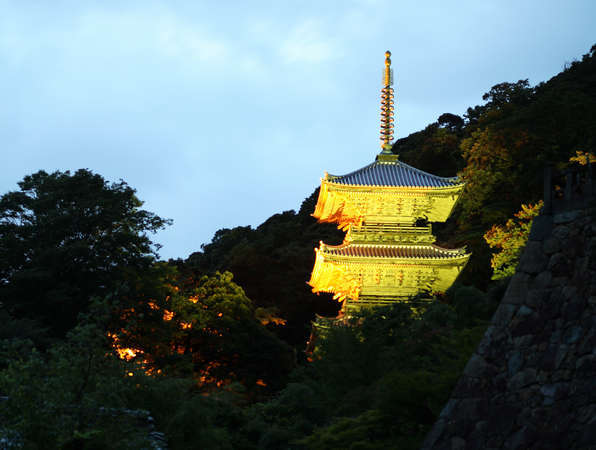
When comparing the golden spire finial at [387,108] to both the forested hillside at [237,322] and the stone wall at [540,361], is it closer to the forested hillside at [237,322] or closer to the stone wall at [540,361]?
the forested hillside at [237,322]

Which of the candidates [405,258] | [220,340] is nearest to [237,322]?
[220,340]

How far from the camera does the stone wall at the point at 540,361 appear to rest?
8672mm

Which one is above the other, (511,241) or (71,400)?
(511,241)

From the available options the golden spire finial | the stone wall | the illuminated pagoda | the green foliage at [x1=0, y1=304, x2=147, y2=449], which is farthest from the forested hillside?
the golden spire finial

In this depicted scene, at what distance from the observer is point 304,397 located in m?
16.4

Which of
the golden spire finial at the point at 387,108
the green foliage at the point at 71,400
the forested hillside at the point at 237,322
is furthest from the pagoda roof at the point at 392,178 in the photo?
the green foliage at the point at 71,400

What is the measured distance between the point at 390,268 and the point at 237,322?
22.2ft

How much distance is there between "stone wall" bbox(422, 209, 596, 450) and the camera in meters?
8.67

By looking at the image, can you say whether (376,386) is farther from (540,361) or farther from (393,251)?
(393,251)

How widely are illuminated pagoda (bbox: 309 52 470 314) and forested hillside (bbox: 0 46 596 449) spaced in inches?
93.0

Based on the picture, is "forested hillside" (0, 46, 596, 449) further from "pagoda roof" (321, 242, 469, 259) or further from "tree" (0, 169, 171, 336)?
"pagoda roof" (321, 242, 469, 259)

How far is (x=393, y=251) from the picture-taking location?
24.1m

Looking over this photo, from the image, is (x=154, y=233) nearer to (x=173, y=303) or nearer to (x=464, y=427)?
(x=173, y=303)

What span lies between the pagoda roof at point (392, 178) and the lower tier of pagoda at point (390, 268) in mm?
2219
